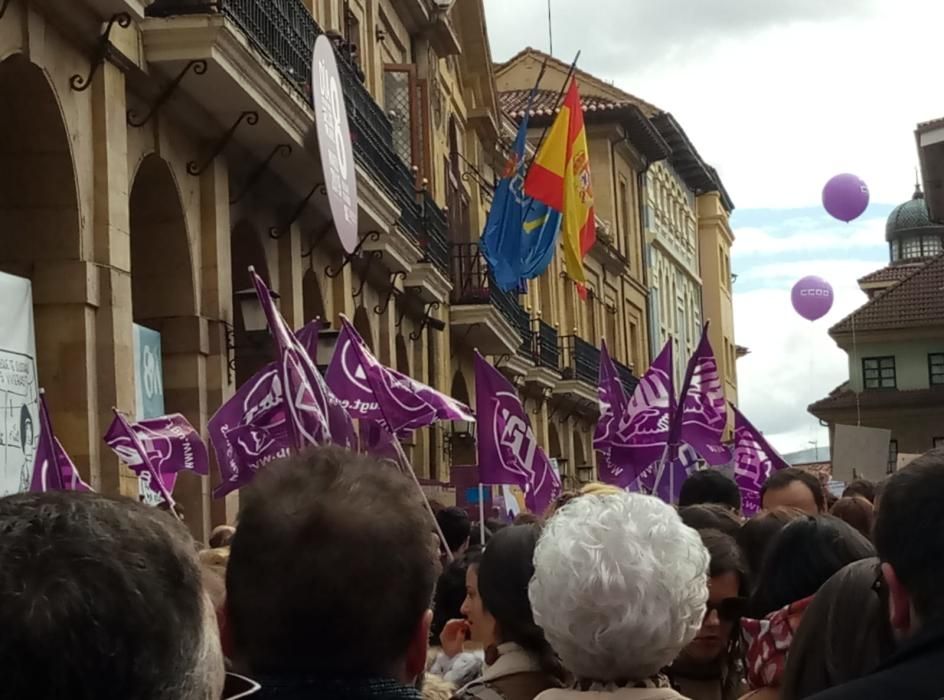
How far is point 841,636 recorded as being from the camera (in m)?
3.71

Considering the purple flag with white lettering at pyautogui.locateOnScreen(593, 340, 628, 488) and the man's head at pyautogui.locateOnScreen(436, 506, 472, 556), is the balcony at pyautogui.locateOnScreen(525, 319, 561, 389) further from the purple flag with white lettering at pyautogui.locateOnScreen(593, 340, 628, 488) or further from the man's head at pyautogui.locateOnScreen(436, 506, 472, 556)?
the man's head at pyautogui.locateOnScreen(436, 506, 472, 556)

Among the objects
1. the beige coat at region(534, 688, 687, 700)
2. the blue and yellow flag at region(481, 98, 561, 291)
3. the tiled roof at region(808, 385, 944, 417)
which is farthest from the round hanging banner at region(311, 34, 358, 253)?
the tiled roof at region(808, 385, 944, 417)

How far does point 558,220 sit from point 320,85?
955 centimetres

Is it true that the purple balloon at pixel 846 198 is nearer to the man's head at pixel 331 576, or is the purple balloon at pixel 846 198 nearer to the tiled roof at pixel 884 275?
the man's head at pixel 331 576

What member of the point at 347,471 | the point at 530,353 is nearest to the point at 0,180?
the point at 347,471

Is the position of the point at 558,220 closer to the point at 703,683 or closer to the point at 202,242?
the point at 202,242

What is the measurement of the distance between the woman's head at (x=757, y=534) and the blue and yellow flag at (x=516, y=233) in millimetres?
17730

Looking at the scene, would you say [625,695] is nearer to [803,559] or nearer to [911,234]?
[803,559]

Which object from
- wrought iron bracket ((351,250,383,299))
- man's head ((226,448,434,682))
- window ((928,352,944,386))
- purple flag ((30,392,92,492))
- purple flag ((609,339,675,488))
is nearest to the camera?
man's head ((226,448,434,682))

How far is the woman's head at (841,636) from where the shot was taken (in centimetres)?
364

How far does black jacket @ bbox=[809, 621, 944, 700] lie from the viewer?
283 centimetres

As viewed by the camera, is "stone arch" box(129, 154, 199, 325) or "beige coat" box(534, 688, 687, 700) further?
"stone arch" box(129, 154, 199, 325)

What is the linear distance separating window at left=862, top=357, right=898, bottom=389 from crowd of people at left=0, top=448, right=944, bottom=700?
6459 cm

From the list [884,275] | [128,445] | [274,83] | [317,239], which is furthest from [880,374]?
[128,445]
